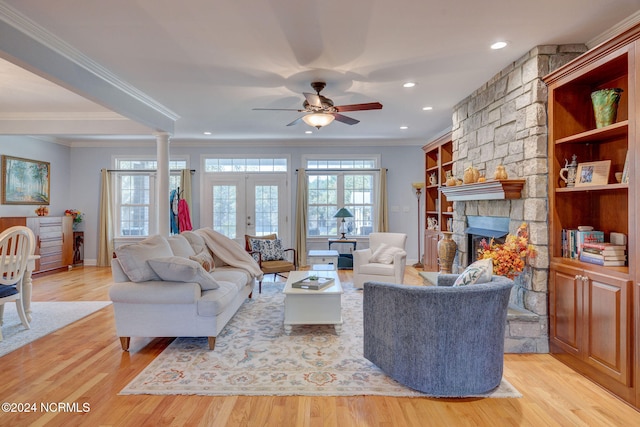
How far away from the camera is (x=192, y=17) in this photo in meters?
2.70

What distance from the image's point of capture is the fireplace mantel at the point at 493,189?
330 centimetres

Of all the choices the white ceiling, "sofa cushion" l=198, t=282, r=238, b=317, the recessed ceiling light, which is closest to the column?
the white ceiling

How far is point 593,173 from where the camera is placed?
280 cm

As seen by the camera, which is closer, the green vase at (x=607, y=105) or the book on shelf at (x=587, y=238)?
the green vase at (x=607, y=105)

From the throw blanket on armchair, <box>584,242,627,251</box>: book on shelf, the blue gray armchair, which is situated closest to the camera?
the blue gray armchair

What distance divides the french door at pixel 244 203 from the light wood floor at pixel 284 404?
4.85 m

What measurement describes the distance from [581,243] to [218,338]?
10.7 ft

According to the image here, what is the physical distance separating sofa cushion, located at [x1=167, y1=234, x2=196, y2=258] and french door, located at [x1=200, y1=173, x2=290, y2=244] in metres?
3.42

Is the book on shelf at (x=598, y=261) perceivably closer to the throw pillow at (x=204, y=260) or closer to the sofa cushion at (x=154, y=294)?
the sofa cushion at (x=154, y=294)

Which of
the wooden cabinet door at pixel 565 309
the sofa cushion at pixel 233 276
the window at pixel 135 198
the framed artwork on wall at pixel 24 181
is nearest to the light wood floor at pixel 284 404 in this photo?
the wooden cabinet door at pixel 565 309

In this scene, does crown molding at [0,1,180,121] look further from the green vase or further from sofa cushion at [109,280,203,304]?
the green vase

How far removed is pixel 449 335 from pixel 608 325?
1162 mm

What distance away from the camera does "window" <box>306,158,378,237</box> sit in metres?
7.78

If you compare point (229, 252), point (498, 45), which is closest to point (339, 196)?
point (229, 252)
